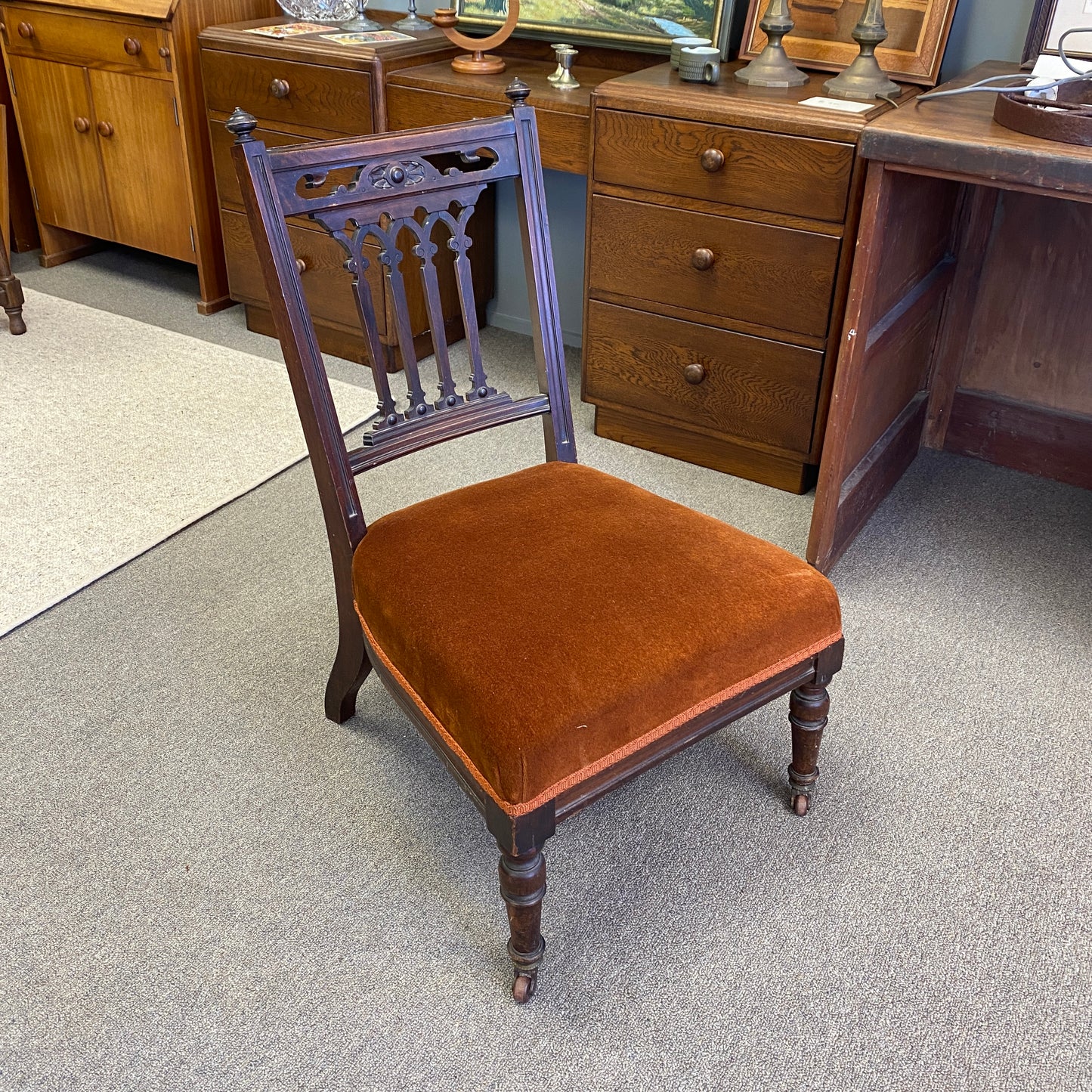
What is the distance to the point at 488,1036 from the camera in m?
1.23

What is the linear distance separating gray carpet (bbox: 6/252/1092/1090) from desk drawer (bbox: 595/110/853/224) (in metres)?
0.74

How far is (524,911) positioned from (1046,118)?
4.42 ft

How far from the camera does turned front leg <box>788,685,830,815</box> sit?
4.62 ft

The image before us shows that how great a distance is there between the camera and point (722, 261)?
6.99 ft

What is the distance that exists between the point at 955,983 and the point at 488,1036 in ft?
1.86

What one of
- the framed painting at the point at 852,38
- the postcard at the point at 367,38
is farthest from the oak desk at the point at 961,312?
the postcard at the point at 367,38

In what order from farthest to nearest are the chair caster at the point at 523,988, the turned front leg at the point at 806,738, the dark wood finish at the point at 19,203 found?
the dark wood finish at the point at 19,203, the turned front leg at the point at 806,738, the chair caster at the point at 523,988

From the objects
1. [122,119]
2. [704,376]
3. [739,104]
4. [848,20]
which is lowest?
[704,376]

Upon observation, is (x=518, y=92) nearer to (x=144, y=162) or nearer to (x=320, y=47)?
(x=320, y=47)

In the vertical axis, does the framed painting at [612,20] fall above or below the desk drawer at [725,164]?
above

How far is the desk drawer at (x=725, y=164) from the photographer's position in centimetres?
194

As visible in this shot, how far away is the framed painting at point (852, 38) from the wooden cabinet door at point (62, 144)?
1.94 metres

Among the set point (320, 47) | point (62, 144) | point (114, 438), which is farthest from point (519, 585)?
point (62, 144)

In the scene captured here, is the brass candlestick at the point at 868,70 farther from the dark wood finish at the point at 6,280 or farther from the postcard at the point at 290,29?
the dark wood finish at the point at 6,280
